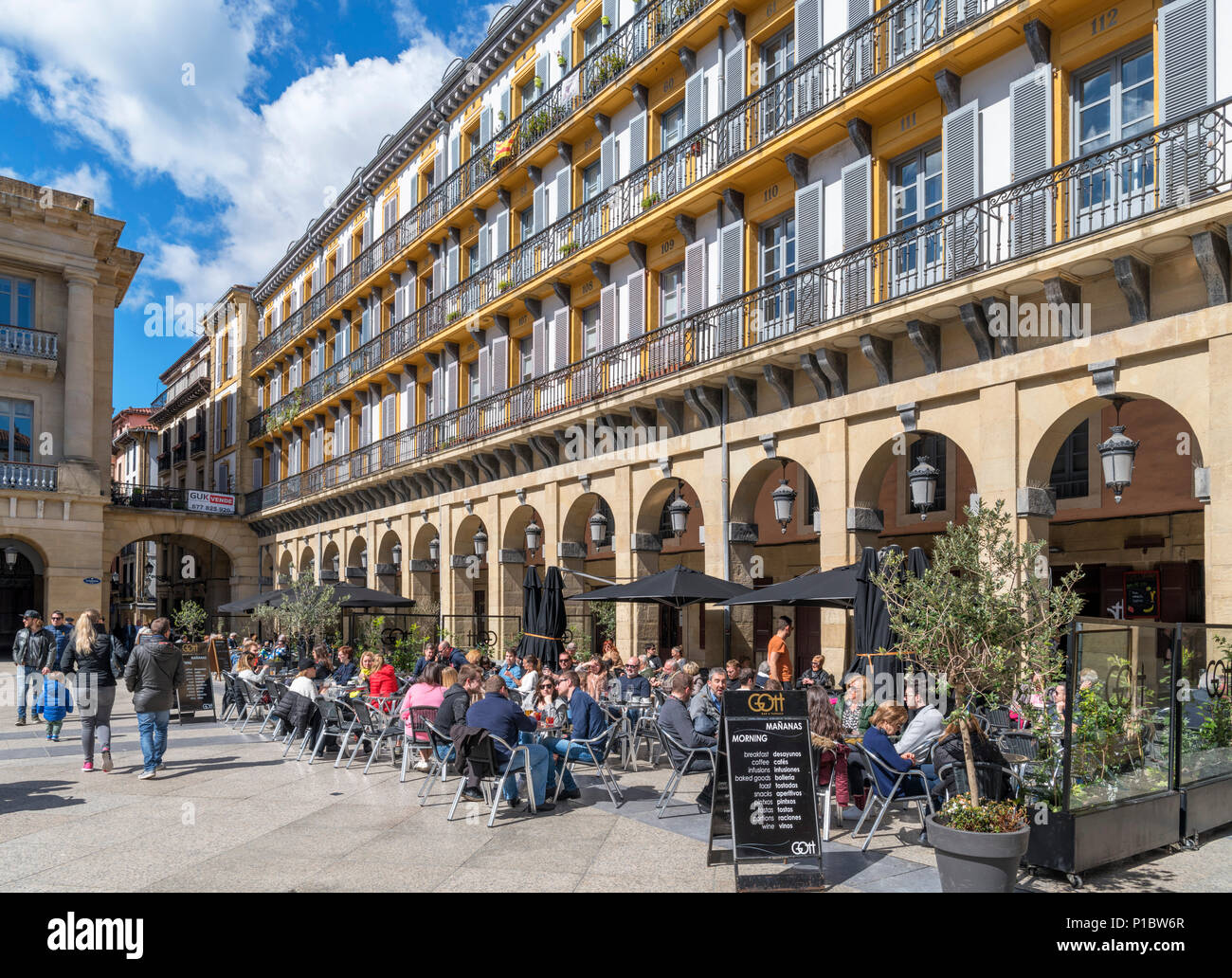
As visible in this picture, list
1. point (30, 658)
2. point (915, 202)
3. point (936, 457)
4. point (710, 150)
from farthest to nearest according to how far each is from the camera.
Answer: point (936, 457), point (710, 150), point (30, 658), point (915, 202)

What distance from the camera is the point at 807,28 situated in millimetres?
16750

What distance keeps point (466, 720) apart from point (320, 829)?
163cm

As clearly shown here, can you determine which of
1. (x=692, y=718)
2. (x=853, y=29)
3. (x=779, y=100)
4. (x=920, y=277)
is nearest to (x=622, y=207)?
(x=779, y=100)

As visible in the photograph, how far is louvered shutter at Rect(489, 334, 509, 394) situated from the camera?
83.7 feet

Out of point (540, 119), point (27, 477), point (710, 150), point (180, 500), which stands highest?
point (540, 119)

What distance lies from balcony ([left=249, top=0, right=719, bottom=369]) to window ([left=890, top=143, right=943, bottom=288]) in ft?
7.32

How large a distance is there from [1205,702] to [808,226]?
33.1 ft

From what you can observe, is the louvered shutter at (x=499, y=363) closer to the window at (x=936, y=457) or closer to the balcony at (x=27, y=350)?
the window at (x=936, y=457)

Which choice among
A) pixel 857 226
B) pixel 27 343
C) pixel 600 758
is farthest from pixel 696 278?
pixel 27 343

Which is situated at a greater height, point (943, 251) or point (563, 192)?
point (563, 192)

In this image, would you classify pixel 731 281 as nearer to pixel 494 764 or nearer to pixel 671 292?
pixel 671 292

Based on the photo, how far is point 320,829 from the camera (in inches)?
351

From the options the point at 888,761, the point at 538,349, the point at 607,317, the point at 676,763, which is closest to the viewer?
the point at 888,761

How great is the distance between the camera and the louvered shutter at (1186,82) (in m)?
11.0
